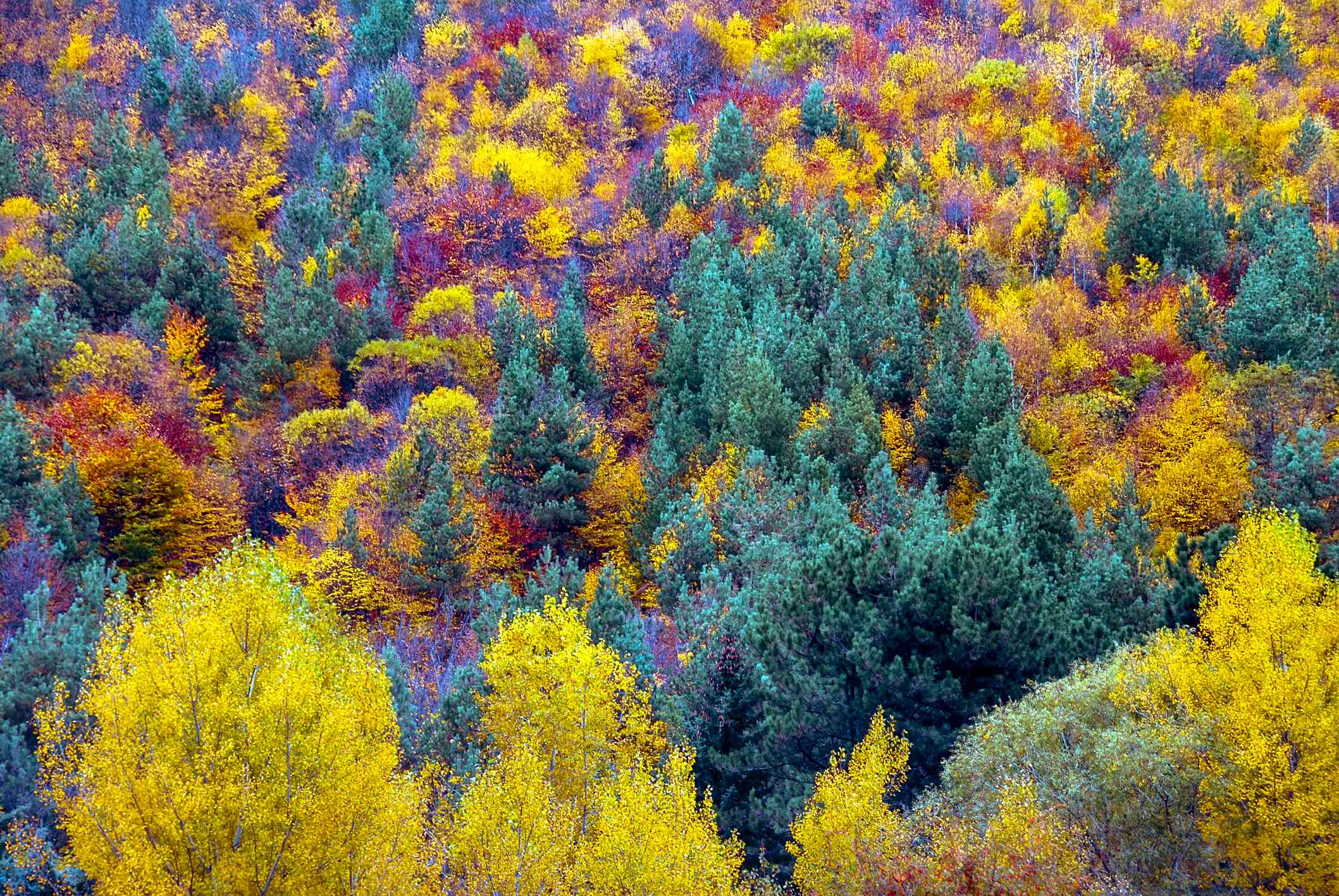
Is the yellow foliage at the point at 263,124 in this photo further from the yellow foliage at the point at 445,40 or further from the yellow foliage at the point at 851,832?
the yellow foliage at the point at 851,832

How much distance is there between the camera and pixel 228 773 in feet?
49.3

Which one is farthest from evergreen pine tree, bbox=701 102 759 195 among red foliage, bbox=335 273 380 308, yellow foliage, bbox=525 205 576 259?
red foliage, bbox=335 273 380 308

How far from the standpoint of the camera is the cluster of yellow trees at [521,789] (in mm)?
14656

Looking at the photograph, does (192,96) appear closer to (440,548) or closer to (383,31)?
(383,31)

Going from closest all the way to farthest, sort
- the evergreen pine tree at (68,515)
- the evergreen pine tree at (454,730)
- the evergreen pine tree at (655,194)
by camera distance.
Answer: the evergreen pine tree at (454,730)
the evergreen pine tree at (68,515)
the evergreen pine tree at (655,194)

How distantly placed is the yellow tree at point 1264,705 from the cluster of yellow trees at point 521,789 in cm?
4

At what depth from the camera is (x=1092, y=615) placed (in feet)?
77.4

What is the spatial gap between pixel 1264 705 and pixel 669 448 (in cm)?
2462

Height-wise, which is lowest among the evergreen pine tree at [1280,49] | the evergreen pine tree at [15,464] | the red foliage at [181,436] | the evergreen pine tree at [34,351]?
the evergreen pine tree at [15,464]

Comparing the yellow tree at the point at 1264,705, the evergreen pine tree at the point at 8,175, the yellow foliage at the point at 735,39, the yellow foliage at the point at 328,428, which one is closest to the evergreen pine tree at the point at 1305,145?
the yellow foliage at the point at 735,39

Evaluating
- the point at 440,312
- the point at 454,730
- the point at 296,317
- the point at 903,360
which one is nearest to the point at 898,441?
the point at 903,360

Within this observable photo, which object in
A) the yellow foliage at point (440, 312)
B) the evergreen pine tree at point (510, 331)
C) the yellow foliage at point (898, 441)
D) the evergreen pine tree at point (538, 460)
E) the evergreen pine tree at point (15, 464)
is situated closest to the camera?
the evergreen pine tree at point (15, 464)

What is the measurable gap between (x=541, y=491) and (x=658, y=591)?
6.92m

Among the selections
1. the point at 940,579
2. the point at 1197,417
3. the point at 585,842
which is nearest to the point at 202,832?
the point at 585,842
